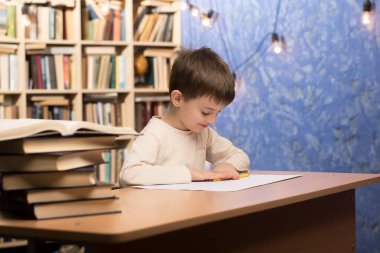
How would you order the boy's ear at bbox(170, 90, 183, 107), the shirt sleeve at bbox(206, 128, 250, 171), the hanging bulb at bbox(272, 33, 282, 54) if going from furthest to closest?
the hanging bulb at bbox(272, 33, 282, 54), the shirt sleeve at bbox(206, 128, 250, 171), the boy's ear at bbox(170, 90, 183, 107)

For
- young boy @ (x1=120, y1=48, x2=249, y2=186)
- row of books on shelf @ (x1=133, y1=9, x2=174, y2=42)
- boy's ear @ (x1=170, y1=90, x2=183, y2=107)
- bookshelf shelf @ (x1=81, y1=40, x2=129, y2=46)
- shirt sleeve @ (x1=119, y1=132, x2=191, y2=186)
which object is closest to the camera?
shirt sleeve @ (x1=119, y1=132, x2=191, y2=186)

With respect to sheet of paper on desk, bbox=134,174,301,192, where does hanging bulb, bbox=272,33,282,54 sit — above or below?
above

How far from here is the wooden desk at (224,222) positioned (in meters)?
1.24

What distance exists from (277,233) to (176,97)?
2.32 feet

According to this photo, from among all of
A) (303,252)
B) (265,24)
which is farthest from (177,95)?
(265,24)

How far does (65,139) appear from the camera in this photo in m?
1.43

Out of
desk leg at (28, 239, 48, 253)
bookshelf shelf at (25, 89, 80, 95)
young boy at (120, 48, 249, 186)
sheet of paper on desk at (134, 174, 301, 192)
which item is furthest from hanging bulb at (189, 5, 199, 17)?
desk leg at (28, 239, 48, 253)

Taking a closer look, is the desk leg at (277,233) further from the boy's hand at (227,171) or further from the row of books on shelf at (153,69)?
the row of books on shelf at (153,69)

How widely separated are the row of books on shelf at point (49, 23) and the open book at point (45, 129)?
3.21m

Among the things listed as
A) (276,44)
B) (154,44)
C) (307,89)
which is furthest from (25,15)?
(307,89)

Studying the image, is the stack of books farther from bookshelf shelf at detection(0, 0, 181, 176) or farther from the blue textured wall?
bookshelf shelf at detection(0, 0, 181, 176)

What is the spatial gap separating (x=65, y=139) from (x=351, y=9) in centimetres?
288

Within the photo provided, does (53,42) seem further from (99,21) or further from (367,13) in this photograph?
(367,13)

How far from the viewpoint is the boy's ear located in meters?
2.42
